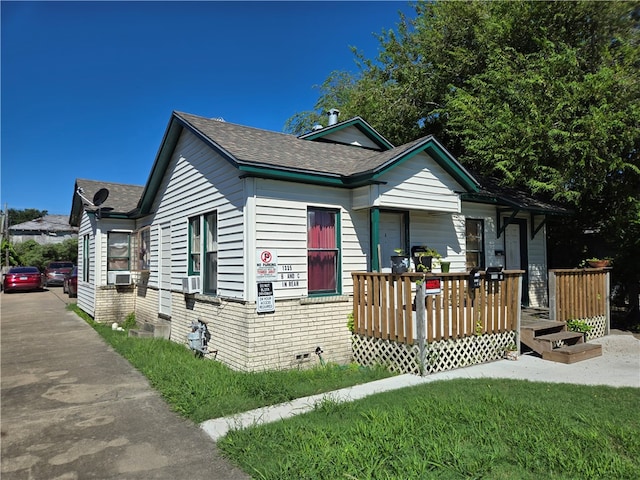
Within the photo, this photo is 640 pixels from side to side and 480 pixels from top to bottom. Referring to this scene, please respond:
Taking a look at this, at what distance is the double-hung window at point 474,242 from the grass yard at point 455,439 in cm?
545

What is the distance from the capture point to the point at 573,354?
774 centimetres

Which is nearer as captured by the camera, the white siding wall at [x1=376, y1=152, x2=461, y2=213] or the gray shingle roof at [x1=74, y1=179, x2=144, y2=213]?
the white siding wall at [x1=376, y1=152, x2=461, y2=213]

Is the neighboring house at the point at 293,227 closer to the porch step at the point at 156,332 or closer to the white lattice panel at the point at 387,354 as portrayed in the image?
the porch step at the point at 156,332

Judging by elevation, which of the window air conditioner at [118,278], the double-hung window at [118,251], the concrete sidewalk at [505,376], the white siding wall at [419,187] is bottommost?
the concrete sidewalk at [505,376]

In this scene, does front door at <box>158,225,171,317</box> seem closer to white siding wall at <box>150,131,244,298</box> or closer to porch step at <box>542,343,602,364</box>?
white siding wall at <box>150,131,244,298</box>

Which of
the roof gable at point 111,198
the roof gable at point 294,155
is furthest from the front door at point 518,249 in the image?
the roof gable at point 111,198

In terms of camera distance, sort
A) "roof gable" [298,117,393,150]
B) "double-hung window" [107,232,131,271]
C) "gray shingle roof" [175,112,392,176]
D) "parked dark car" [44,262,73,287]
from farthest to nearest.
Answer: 1. "parked dark car" [44,262,73,287]
2. "double-hung window" [107,232,131,271]
3. "roof gable" [298,117,393,150]
4. "gray shingle roof" [175,112,392,176]

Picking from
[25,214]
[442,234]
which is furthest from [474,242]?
[25,214]

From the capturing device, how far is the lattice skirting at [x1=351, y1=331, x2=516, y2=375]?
23.2 feet

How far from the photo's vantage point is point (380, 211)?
8.91m

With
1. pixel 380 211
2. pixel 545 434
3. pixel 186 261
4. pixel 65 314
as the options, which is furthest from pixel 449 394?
pixel 65 314

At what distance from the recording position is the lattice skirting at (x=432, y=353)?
23.2ft

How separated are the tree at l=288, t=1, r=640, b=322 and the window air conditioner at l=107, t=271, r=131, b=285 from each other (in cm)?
1083

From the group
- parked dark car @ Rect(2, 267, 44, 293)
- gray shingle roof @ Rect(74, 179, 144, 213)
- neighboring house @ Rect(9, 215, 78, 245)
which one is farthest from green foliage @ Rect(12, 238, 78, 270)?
gray shingle roof @ Rect(74, 179, 144, 213)
